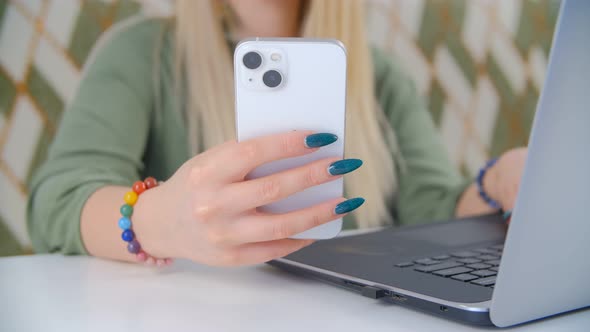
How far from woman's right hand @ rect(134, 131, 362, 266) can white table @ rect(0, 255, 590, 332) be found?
35mm

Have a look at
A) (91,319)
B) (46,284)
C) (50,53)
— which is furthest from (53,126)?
(91,319)

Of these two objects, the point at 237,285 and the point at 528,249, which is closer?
the point at 528,249

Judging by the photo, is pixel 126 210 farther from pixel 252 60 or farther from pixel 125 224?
pixel 252 60

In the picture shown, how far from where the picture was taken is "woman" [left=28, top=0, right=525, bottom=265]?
370 mm

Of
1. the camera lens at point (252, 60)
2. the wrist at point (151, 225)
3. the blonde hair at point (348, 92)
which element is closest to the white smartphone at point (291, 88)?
the camera lens at point (252, 60)

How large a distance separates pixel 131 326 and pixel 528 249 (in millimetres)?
237

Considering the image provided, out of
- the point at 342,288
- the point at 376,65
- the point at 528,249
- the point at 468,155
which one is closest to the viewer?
the point at 528,249

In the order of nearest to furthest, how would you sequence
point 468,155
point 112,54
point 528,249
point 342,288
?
point 528,249
point 342,288
point 112,54
point 468,155

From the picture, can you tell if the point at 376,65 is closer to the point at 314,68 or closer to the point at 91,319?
the point at 314,68

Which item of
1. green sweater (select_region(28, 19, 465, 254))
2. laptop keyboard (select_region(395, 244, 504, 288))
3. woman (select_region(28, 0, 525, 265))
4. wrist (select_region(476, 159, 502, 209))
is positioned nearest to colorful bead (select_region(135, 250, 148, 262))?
woman (select_region(28, 0, 525, 265))

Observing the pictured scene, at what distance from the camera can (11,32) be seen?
892 mm

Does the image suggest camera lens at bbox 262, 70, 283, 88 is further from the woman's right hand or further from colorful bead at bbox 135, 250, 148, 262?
colorful bead at bbox 135, 250, 148, 262

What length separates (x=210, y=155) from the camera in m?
0.37

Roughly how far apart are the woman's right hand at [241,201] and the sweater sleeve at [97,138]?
0.20m
